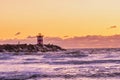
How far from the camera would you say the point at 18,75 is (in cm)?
3161

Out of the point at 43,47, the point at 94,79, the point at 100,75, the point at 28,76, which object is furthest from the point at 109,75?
the point at 43,47

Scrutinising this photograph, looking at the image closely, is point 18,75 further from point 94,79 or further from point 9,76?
point 94,79

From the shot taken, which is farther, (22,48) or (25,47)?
(25,47)

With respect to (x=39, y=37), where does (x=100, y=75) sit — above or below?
below

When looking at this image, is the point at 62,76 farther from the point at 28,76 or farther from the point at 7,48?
the point at 7,48

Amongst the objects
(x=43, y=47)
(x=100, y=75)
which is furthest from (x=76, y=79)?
(x=43, y=47)

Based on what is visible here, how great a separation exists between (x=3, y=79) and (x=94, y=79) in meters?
5.72

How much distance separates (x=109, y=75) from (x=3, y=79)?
291 inches

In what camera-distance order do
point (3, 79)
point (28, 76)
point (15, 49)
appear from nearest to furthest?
point (3, 79), point (28, 76), point (15, 49)

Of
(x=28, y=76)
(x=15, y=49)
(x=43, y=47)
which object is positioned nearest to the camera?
(x=28, y=76)

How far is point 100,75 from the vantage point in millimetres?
31812

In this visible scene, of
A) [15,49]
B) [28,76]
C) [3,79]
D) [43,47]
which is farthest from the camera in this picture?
[43,47]

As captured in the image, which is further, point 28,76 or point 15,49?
point 15,49

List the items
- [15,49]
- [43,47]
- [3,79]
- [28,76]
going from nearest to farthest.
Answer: [3,79] → [28,76] → [15,49] → [43,47]
